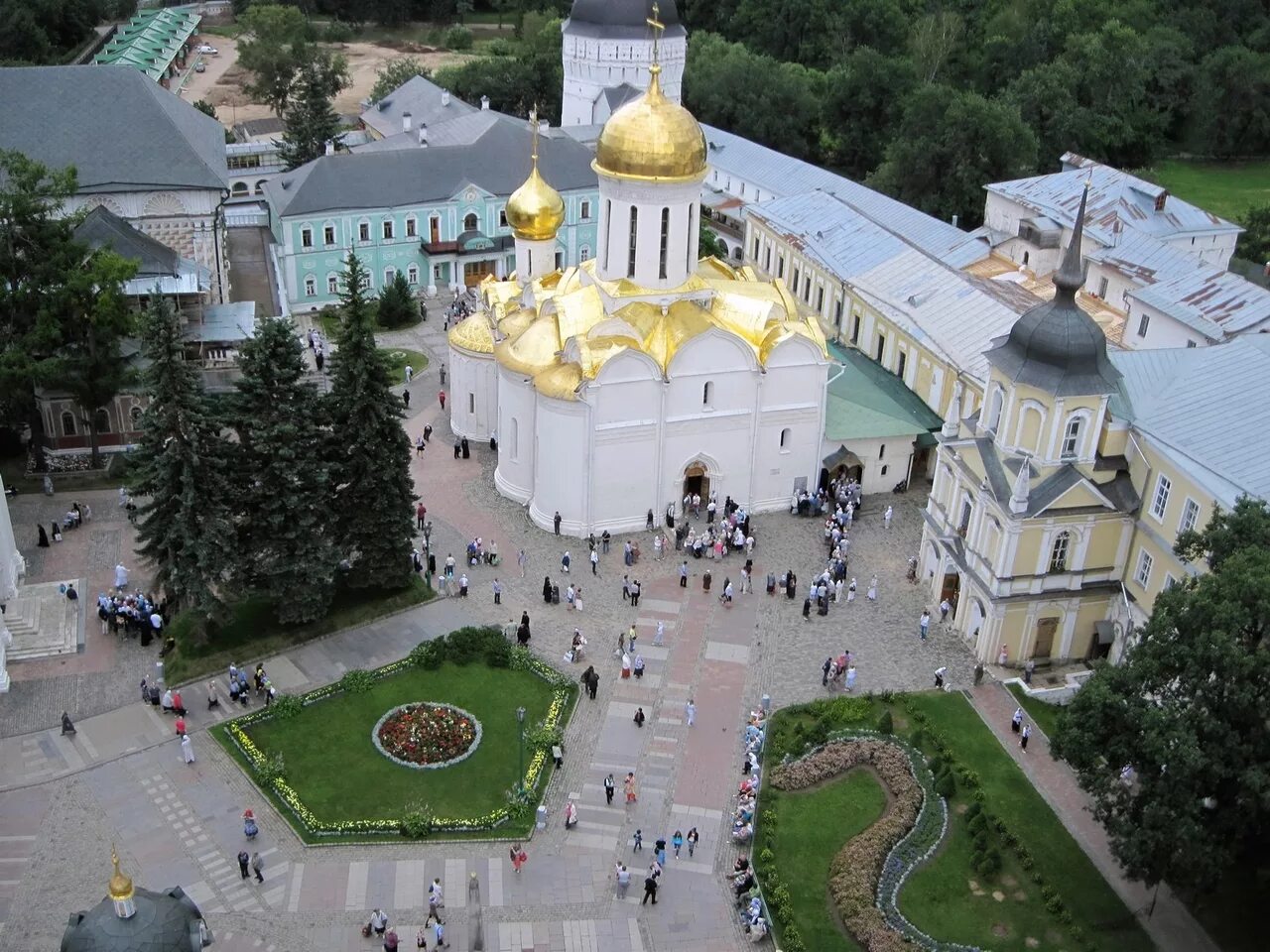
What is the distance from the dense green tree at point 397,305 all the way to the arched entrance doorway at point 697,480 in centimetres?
1738

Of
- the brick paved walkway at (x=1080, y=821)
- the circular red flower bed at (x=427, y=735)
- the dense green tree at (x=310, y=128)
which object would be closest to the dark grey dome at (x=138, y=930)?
the circular red flower bed at (x=427, y=735)

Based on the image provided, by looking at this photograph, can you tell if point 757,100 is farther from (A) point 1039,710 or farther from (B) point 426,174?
(A) point 1039,710

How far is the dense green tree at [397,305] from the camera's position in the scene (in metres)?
49.4

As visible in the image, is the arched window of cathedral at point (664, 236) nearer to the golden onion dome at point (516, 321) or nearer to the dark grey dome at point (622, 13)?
the golden onion dome at point (516, 321)

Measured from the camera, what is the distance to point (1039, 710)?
29344 mm

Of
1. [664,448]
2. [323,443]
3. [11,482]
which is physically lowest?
[11,482]

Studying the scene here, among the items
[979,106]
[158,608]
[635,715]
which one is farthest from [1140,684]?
[979,106]

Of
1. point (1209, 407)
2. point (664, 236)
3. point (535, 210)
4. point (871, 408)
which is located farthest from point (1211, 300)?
point (535, 210)

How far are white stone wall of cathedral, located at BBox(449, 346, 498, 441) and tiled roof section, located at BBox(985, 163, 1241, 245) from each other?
2418 cm

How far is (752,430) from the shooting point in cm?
3644

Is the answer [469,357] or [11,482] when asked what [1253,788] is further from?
[11,482]

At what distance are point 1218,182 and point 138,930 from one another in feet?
245

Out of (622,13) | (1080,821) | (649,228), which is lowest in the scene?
(1080,821)

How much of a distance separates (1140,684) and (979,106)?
140 ft
